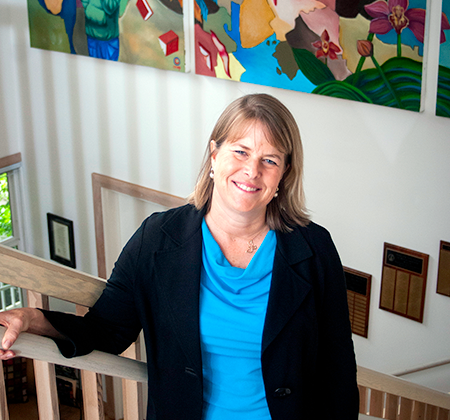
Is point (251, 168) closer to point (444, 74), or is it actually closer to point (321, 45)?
point (444, 74)

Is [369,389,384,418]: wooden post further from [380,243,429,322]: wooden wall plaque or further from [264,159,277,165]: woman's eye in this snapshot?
[264,159,277,165]: woman's eye

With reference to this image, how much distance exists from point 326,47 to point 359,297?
1691 mm

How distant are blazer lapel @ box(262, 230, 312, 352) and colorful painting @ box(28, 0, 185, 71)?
122 inches

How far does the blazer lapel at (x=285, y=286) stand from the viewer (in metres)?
1.47

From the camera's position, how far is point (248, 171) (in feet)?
4.84

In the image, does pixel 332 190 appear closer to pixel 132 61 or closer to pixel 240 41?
pixel 240 41

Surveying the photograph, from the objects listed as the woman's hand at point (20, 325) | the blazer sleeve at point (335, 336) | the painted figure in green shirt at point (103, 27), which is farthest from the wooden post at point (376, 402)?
the painted figure in green shirt at point (103, 27)

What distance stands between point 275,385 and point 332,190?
8.48ft

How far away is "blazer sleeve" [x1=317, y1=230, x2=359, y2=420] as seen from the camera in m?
1.55

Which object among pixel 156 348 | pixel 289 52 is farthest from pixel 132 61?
pixel 156 348

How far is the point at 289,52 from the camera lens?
3736 mm

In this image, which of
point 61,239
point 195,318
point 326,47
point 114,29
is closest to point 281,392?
point 195,318

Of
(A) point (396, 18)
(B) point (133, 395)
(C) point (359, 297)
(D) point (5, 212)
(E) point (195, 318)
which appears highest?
(A) point (396, 18)

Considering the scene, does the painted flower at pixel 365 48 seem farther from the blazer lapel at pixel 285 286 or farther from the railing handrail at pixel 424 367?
the blazer lapel at pixel 285 286
